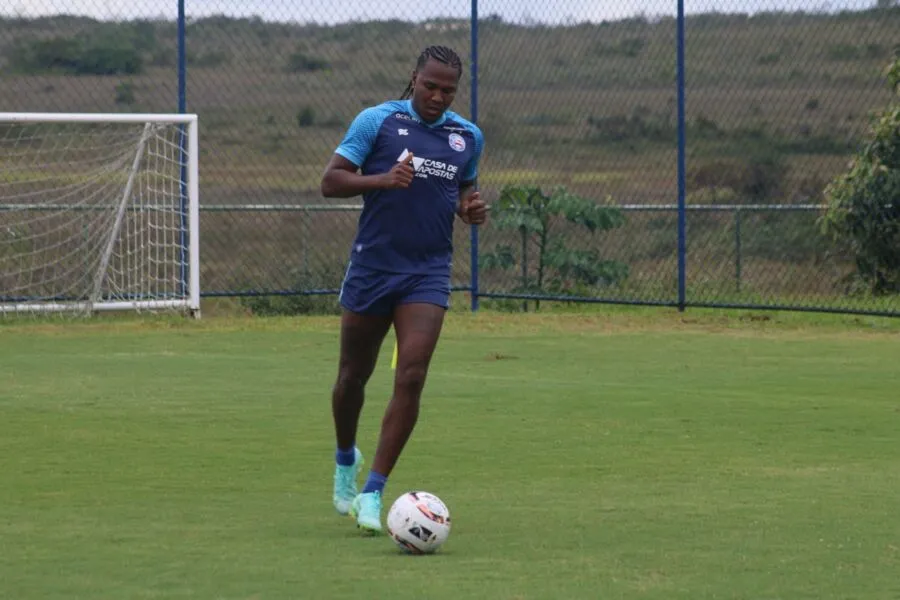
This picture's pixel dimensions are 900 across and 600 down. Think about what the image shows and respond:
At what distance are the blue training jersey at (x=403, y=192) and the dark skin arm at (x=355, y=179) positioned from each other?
0.14 ft

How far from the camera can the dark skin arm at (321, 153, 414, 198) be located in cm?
766

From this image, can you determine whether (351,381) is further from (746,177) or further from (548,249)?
(746,177)

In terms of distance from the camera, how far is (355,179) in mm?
7781

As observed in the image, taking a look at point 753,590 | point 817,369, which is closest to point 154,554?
point 753,590

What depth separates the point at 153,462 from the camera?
941cm

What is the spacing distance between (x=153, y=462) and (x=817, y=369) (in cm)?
597

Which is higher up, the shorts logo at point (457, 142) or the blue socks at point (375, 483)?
the shorts logo at point (457, 142)

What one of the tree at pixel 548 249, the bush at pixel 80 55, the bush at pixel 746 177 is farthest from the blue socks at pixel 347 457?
the bush at pixel 746 177

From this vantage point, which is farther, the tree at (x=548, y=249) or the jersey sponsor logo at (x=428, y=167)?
the tree at (x=548, y=249)

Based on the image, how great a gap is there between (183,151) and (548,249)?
3843 millimetres

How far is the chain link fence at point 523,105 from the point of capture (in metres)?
18.3

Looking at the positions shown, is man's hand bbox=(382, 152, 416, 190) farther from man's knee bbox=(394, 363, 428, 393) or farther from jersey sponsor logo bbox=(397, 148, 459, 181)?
man's knee bbox=(394, 363, 428, 393)

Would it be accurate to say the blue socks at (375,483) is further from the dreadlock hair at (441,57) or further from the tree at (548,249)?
the tree at (548,249)

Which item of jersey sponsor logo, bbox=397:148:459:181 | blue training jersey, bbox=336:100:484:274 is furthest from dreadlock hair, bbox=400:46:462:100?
jersey sponsor logo, bbox=397:148:459:181
